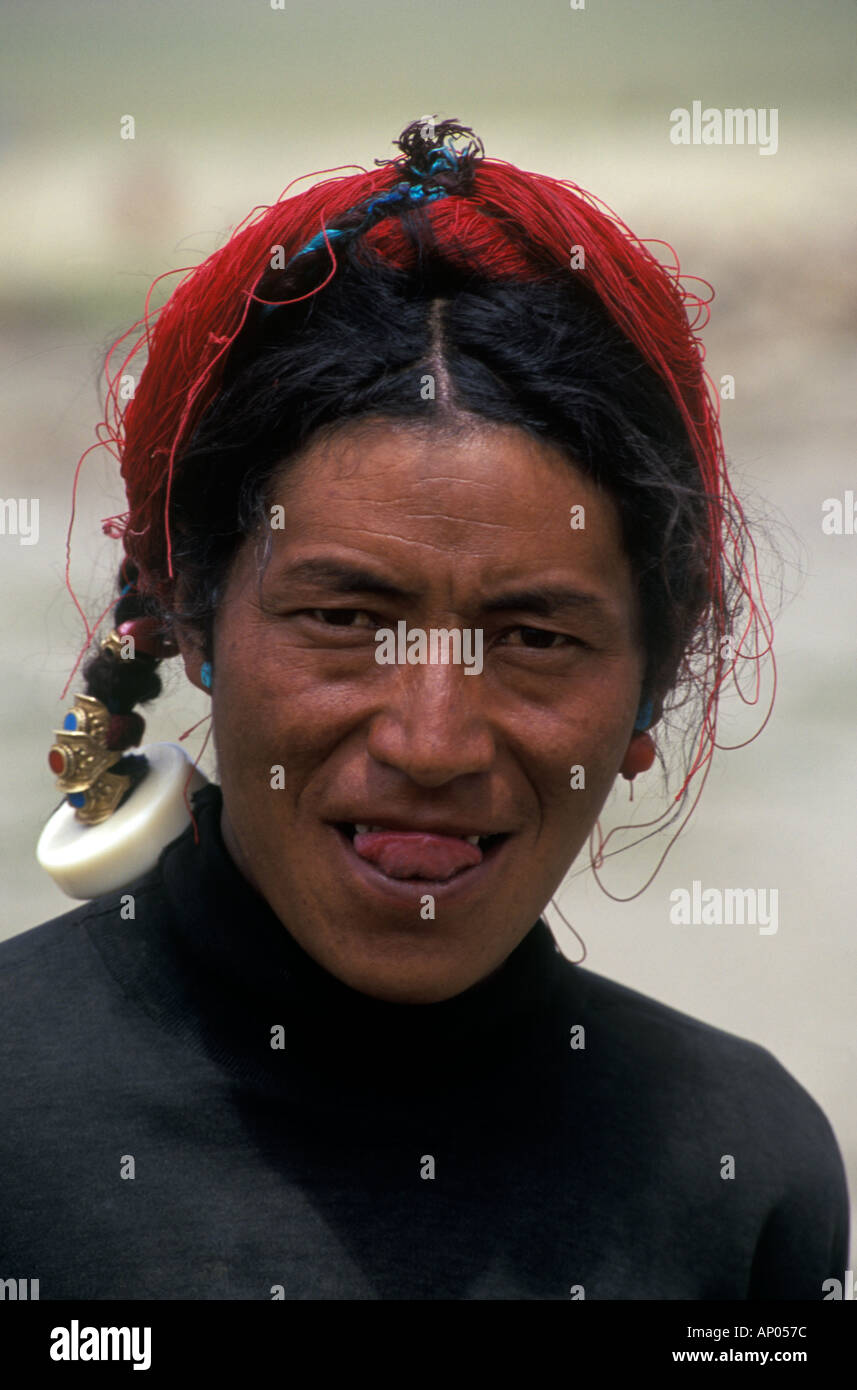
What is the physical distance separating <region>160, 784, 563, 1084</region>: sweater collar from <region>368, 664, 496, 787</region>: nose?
0.34 meters

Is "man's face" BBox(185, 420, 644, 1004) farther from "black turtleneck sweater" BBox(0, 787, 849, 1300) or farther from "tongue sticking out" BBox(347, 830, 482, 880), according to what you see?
"black turtleneck sweater" BBox(0, 787, 849, 1300)

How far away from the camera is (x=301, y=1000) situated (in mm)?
1886

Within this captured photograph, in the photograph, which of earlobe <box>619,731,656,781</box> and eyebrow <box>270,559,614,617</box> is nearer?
eyebrow <box>270,559,614,617</box>

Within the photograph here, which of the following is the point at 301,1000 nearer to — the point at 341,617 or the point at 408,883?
the point at 408,883

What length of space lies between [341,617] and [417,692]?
150 millimetres

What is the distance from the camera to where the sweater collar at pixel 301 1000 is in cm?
189

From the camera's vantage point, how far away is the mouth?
1.75 metres

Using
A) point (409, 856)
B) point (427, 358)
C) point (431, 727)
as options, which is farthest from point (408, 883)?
point (427, 358)

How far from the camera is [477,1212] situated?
1863 mm

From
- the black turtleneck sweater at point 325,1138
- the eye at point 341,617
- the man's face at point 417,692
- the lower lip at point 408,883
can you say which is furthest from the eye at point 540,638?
the black turtleneck sweater at point 325,1138

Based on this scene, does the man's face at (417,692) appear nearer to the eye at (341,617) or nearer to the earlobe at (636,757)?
the eye at (341,617)

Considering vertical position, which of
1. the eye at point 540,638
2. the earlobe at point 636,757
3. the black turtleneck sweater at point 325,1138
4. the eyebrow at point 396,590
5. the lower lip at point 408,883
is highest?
→ the eyebrow at point 396,590

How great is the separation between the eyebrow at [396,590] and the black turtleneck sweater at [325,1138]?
45 centimetres

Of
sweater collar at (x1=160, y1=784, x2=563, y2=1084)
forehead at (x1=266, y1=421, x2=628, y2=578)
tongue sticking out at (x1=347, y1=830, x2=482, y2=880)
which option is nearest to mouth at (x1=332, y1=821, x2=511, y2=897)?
tongue sticking out at (x1=347, y1=830, x2=482, y2=880)
